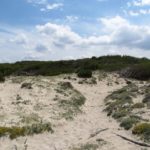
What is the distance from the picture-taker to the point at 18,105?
24.6m

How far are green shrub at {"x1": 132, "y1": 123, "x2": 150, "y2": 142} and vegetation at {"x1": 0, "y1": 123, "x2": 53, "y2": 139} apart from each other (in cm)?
425

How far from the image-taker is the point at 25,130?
18.4 meters

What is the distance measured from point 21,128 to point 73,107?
27.7 feet

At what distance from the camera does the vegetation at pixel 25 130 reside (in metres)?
17.6

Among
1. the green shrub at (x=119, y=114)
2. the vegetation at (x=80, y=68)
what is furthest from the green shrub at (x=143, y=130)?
the vegetation at (x=80, y=68)

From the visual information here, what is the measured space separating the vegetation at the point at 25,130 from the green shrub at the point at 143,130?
425 cm

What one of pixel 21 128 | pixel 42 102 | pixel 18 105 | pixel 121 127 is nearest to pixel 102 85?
pixel 42 102

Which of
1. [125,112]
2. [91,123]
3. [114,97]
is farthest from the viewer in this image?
[114,97]

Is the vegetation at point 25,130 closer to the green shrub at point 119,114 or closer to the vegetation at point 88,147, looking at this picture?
the vegetation at point 88,147

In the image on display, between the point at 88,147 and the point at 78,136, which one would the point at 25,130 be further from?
the point at 88,147

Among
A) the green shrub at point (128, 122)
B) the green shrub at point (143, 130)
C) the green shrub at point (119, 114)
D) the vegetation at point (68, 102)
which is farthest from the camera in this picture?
the vegetation at point (68, 102)

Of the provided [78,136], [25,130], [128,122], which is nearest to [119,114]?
[128,122]

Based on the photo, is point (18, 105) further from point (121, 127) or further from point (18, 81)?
point (18, 81)

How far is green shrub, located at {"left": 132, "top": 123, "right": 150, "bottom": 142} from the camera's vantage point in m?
17.9
